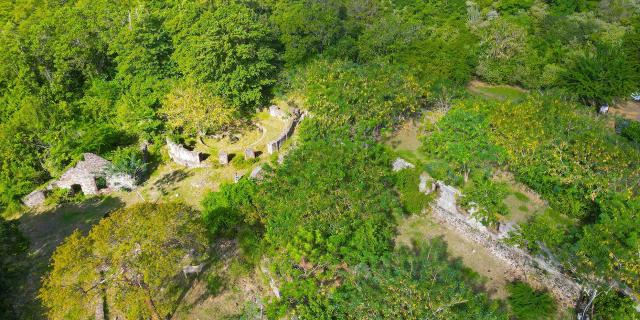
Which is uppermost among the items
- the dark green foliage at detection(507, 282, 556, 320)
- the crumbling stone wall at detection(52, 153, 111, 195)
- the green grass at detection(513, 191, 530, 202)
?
the crumbling stone wall at detection(52, 153, 111, 195)

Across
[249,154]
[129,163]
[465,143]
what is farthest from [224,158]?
[465,143]

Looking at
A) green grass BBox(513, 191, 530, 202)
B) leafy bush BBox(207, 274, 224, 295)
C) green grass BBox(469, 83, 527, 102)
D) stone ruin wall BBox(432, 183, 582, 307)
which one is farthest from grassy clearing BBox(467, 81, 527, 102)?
leafy bush BBox(207, 274, 224, 295)

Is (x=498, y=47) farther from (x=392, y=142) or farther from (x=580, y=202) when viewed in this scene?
(x=580, y=202)

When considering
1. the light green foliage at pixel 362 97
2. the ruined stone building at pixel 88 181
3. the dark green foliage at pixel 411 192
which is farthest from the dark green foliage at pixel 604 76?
the ruined stone building at pixel 88 181

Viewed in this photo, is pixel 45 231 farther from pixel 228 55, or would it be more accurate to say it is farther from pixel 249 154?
pixel 228 55

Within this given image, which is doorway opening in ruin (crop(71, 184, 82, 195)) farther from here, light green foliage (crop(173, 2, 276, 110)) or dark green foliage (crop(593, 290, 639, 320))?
dark green foliage (crop(593, 290, 639, 320))
